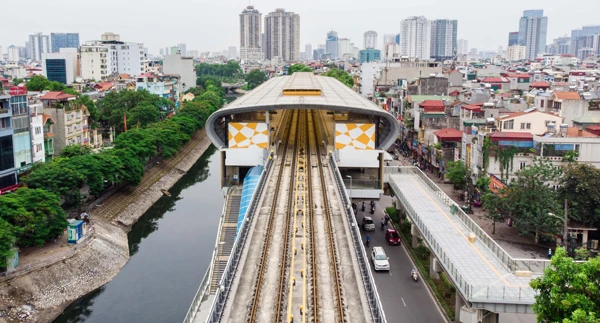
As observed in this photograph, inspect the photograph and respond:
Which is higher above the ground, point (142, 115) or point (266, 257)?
point (142, 115)

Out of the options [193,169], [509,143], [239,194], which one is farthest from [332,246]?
[193,169]

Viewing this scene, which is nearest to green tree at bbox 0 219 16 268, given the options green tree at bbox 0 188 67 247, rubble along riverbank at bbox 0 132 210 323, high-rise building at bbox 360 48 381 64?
green tree at bbox 0 188 67 247

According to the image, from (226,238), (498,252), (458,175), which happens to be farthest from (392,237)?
(458,175)

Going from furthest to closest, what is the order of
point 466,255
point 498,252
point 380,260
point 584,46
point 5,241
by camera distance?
point 584,46 < point 380,260 < point 5,241 < point 466,255 < point 498,252

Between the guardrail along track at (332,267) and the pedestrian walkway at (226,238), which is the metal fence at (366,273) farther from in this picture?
the pedestrian walkway at (226,238)

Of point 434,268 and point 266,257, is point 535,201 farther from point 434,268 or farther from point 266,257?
point 266,257

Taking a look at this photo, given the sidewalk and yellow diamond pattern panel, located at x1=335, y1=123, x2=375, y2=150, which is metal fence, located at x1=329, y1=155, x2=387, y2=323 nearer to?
yellow diamond pattern panel, located at x1=335, y1=123, x2=375, y2=150
